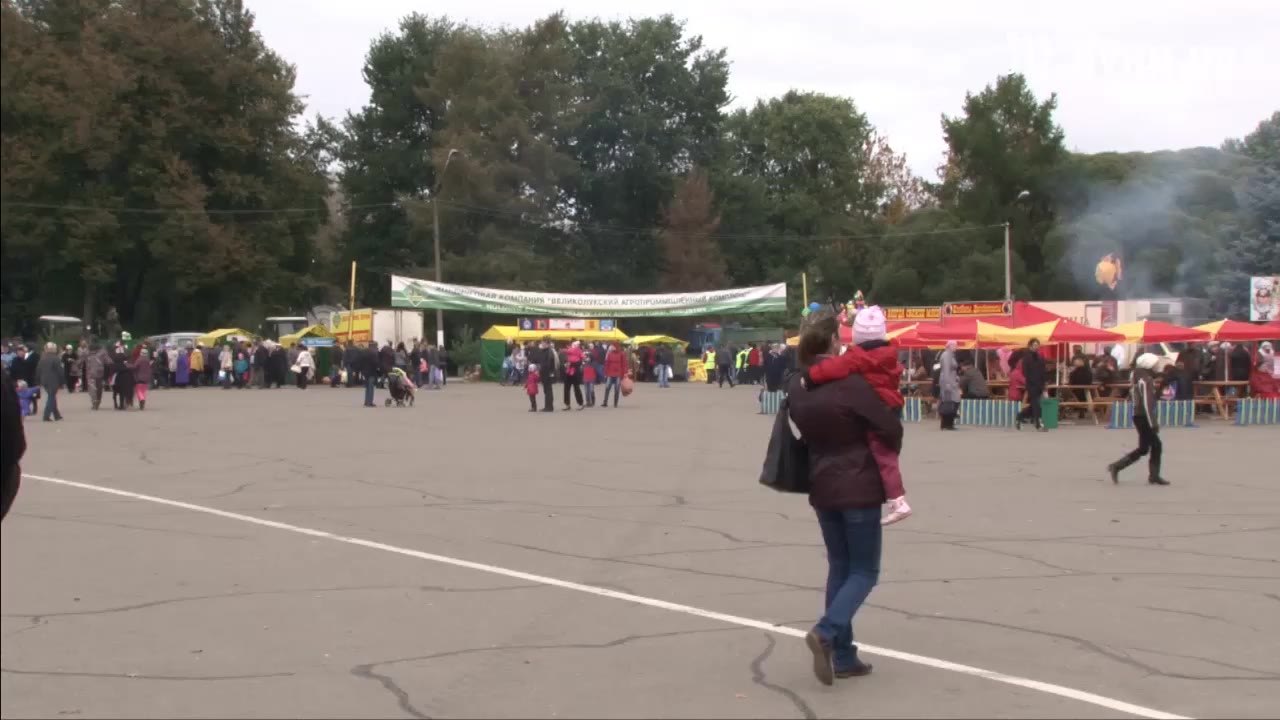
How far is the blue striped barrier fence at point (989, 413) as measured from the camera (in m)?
27.8

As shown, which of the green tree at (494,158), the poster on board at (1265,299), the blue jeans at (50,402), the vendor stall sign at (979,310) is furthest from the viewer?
the green tree at (494,158)

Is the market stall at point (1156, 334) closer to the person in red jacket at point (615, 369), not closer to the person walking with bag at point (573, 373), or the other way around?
the person in red jacket at point (615, 369)

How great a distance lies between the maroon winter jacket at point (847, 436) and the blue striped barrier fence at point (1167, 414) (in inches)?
895

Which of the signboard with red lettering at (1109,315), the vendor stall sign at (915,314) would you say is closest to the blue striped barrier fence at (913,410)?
the vendor stall sign at (915,314)

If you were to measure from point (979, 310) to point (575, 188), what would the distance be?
2044 inches

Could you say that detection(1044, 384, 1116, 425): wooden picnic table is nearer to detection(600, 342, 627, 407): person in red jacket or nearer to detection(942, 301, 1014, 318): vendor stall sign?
detection(942, 301, 1014, 318): vendor stall sign

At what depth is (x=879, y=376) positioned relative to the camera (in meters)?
6.46

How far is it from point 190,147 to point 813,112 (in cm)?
4316

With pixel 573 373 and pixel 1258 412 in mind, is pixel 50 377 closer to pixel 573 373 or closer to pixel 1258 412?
pixel 573 373

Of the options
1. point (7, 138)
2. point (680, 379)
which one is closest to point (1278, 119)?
point (680, 379)

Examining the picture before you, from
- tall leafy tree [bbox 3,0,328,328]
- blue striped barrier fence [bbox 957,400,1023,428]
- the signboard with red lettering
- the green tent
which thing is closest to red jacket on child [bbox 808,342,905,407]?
blue striped barrier fence [bbox 957,400,1023,428]

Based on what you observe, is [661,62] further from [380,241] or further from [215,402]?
[215,402]

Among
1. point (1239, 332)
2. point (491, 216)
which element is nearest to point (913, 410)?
point (1239, 332)

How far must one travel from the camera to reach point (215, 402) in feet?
121
